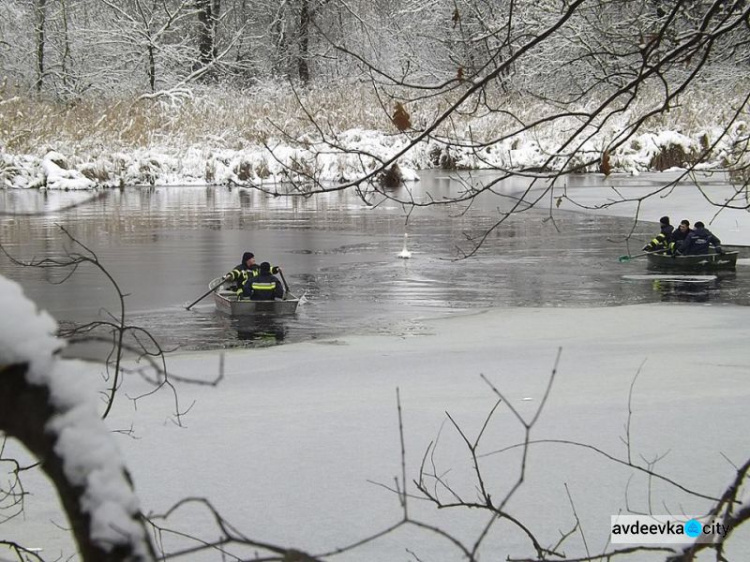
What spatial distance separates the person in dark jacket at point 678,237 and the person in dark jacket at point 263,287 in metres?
8.04

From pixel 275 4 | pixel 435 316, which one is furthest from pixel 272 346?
pixel 275 4

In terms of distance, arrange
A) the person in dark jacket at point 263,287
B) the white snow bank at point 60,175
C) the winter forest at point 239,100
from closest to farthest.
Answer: the person in dark jacket at point 263,287 < the white snow bank at point 60,175 < the winter forest at point 239,100

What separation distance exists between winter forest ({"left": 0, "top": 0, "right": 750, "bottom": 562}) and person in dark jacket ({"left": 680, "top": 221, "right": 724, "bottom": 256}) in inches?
110

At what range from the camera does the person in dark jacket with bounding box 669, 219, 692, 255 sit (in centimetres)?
1878

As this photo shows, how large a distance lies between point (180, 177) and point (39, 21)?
10.6m

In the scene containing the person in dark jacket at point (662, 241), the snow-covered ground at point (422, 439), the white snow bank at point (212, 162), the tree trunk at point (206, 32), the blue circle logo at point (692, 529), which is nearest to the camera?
the blue circle logo at point (692, 529)

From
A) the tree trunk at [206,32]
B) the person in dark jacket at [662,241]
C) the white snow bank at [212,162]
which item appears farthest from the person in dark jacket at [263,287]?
the tree trunk at [206,32]

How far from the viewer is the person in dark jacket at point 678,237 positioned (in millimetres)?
18781

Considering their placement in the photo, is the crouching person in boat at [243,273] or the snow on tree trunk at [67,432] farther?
the crouching person in boat at [243,273]

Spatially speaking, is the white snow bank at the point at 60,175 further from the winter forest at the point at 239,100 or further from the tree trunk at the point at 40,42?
the tree trunk at the point at 40,42

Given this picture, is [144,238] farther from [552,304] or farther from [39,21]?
[39,21]

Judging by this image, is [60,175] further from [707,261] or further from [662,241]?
[707,261]

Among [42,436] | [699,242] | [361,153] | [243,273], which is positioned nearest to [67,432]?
[42,436]

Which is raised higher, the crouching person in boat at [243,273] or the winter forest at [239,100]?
the winter forest at [239,100]
